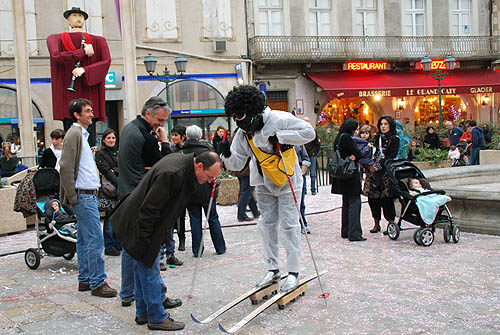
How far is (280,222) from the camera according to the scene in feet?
17.9

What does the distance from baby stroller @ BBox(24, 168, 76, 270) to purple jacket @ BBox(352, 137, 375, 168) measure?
3980 mm

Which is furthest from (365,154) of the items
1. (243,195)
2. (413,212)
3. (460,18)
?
(460,18)

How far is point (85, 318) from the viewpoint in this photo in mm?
5020

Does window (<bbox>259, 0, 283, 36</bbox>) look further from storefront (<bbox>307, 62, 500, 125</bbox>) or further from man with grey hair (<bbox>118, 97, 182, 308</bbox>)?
man with grey hair (<bbox>118, 97, 182, 308</bbox>)

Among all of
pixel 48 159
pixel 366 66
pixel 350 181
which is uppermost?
pixel 366 66

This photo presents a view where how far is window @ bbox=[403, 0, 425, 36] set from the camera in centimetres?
2641

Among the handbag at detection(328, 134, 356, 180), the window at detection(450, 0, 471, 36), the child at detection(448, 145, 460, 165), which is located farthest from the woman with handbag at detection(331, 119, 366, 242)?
the window at detection(450, 0, 471, 36)

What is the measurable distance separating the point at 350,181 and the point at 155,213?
4.22 meters

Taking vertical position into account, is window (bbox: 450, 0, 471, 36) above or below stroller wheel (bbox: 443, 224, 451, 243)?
above

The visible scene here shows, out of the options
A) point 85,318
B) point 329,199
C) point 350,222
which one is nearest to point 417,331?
point 85,318

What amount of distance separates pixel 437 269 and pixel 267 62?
60.3 feet

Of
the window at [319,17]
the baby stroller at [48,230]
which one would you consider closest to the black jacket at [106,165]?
the baby stroller at [48,230]

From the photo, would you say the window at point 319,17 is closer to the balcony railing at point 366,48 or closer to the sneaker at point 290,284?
the balcony railing at point 366,48

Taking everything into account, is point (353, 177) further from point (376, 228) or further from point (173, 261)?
point (173, 261)
